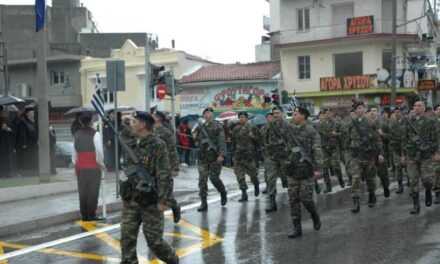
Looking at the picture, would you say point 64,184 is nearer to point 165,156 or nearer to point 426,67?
point 165,156

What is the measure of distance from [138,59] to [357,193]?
35.0 metres

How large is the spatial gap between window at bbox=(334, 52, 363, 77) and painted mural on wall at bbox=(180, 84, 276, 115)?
396cm

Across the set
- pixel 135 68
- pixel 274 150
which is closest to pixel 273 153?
pixel 274 150

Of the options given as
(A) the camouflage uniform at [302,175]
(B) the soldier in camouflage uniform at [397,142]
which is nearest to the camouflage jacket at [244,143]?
(B) the soldier in camouflage uniform at [397,142]

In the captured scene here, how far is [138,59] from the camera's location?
4562 centimetres

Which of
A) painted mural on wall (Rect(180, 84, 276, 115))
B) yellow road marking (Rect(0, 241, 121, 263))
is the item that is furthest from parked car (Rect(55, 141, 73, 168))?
painted mural on wall (Rect(180, 84, 276, 115))

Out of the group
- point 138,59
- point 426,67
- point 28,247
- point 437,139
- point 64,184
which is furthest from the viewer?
point 138,59

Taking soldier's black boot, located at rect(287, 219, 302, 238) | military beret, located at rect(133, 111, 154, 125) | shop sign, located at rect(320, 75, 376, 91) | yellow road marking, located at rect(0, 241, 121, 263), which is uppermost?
shop sign, located at rect(320, 75, 376, 91)

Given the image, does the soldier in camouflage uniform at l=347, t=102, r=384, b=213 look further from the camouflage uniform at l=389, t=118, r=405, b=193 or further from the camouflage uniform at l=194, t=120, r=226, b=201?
the camouflage uniform at l=389, t=118, r=405, b=193

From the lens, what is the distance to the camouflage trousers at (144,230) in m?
7.05

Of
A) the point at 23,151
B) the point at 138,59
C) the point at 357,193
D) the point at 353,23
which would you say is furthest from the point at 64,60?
the point at 357,193

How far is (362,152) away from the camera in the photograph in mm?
12344

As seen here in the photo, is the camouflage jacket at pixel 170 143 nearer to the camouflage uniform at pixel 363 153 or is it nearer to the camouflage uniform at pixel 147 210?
the camouflage uniform at pixel 363 153

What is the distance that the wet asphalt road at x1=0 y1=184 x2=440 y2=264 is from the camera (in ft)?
27.1
